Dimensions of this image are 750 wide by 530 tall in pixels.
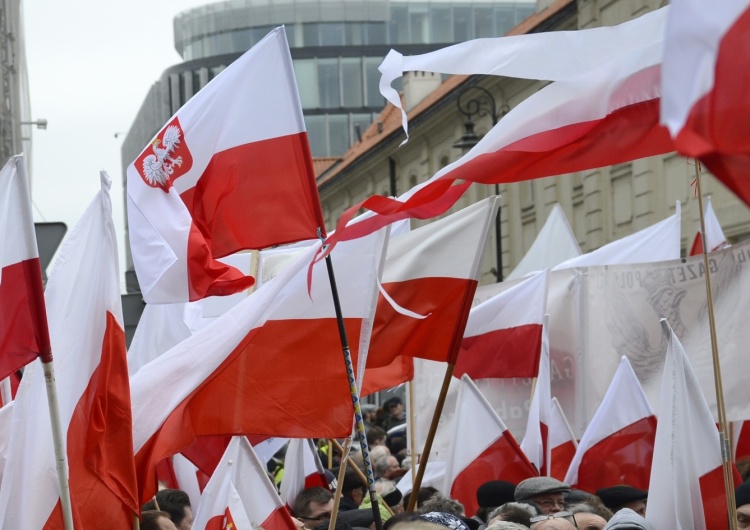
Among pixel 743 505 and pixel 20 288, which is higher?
pixel 20 288

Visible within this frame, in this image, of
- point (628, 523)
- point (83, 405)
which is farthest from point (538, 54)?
point (83, 405)

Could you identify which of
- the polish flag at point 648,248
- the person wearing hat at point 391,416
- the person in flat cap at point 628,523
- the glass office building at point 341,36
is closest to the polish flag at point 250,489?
the person in flat cap at point 628,523

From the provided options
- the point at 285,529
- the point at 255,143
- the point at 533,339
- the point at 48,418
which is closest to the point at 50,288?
the point at 48,418

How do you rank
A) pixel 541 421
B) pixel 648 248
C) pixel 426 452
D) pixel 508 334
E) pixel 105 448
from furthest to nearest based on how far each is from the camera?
pixel 648 248
pixel 508 334
pixel 541 421
pixel 426 452
pixel 105 448

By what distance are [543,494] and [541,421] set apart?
8.33 ft

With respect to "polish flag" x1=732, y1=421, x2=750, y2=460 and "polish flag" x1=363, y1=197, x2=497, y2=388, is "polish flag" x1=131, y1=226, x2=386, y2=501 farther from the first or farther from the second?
"polish flag" x1=732, y1=421, x2=750, y2=460

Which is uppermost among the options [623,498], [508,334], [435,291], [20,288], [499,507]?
[20,288]

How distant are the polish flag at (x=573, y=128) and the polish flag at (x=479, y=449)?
377cm

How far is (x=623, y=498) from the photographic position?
813 cm

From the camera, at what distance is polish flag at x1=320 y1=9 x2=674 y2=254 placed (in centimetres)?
563

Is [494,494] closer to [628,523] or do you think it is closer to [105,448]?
[105,448]

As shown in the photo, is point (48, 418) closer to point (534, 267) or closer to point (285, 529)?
point (285, 529)

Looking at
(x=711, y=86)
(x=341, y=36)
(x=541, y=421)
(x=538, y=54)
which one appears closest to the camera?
(x=711, y=86)

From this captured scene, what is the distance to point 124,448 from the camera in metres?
6.67
